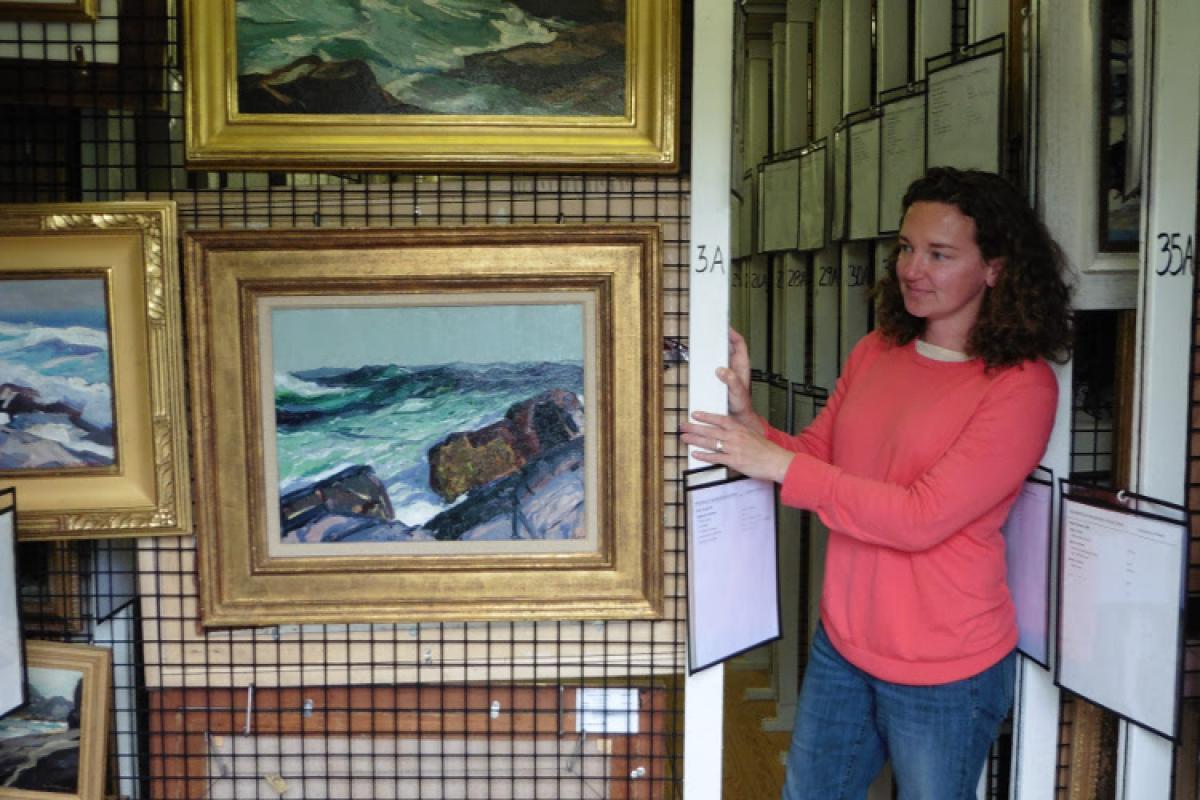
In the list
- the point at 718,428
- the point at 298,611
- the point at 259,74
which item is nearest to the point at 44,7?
the point at 259,74

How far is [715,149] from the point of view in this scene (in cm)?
181

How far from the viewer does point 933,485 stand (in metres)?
1.83

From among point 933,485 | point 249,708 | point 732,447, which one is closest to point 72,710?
point 249,708

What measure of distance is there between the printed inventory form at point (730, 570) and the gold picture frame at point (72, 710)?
0.94 metres

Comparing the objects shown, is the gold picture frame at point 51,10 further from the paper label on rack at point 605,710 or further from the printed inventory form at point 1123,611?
the printed inventory form at point 1123,611

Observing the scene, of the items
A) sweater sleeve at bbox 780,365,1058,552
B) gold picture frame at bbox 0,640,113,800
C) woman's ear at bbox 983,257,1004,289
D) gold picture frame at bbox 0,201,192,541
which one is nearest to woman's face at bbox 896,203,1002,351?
woman's ear at bbox 983,257,1004,289

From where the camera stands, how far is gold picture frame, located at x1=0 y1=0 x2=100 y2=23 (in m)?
1.82

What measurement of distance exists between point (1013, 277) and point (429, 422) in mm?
938

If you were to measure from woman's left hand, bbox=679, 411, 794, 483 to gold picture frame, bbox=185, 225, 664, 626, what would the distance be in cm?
7

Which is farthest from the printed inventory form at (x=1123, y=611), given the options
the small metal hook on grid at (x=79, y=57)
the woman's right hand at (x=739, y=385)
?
the small metal hook on grid at (x=79, y=57)

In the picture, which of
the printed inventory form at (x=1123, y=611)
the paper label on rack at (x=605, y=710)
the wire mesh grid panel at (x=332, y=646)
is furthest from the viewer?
the paper label on rack at (x=605, y=710)

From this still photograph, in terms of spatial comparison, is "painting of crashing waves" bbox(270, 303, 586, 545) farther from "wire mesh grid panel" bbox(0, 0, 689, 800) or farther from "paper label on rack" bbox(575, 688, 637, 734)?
"paper label on rack" bbox(575, 688, 637, 734)

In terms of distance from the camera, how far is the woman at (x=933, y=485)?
1.85 m

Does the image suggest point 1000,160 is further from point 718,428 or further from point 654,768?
point 654,768
